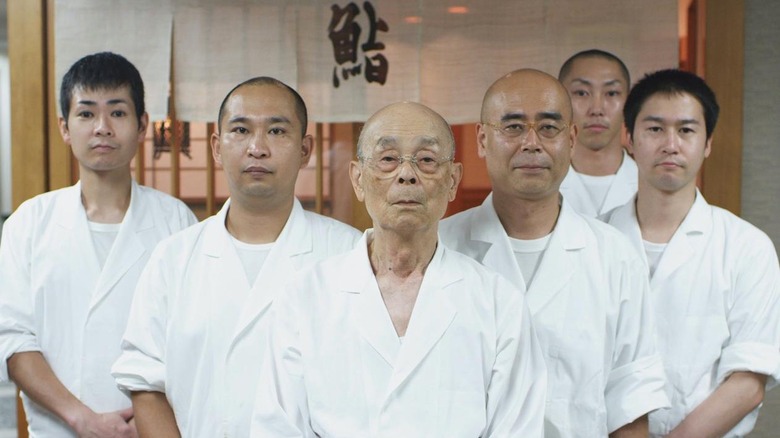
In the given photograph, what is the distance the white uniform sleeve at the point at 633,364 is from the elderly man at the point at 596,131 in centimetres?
93

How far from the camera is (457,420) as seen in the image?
2.32 meters

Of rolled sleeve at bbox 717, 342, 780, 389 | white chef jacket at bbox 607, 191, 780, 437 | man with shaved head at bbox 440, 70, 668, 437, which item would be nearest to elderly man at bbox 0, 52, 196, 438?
man with shaved head at bbox 440, 70, 668, 437

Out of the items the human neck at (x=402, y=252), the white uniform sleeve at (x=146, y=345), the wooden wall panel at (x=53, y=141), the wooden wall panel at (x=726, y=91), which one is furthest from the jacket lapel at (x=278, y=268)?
the wooden wall panel at (x=726, y=91)

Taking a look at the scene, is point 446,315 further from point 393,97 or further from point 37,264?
point 393,97

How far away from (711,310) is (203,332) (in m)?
1.65

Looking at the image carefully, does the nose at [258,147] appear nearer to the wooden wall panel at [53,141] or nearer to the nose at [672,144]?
the nose at [672,144]

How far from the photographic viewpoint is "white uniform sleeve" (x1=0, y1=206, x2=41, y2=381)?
3.15 meters

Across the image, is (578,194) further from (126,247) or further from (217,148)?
(126,247)

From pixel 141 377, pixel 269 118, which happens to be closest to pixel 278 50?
pixel 269 118

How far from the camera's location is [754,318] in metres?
2.92

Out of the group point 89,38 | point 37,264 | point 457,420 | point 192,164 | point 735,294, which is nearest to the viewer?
point 457,420

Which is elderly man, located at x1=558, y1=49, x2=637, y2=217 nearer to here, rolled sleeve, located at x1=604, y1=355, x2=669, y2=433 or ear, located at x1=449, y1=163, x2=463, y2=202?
rolled sleeve, located at x1=604, y1=355, x2=669, y2=433

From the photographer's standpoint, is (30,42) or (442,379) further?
(30,42)

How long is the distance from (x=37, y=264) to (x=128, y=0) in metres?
1.50
